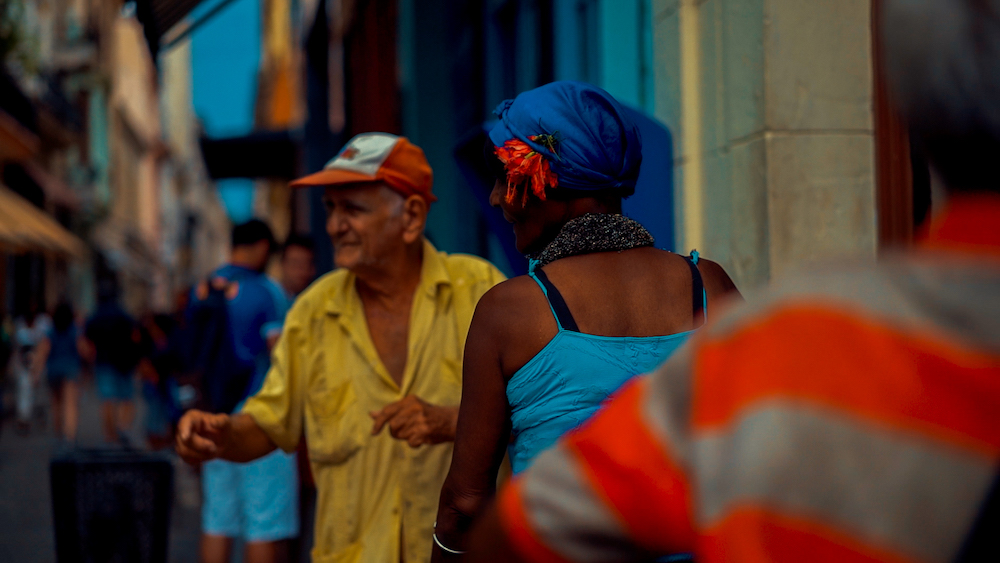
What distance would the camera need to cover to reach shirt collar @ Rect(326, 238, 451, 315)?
3.19 metres

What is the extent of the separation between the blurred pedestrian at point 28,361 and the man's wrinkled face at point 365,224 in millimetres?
11885

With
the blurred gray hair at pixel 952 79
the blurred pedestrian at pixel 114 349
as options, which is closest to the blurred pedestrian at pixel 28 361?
the blurred pedestrian at pixel 114 349

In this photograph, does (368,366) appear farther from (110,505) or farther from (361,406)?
(110,505)

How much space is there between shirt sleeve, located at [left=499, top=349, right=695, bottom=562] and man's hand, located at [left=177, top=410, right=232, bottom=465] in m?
2.03

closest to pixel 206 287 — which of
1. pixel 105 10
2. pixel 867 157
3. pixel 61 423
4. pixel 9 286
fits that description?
pixel 867 157

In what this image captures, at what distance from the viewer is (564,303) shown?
71.1 inches

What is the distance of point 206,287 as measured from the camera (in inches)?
221

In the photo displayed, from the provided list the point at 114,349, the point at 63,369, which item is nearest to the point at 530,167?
the point at 114,349

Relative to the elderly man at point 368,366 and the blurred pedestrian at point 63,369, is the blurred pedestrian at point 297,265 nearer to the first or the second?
the elderly man at point 368,366

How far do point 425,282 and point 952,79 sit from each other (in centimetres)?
247

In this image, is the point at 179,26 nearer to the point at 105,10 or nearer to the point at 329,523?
the point at 329,523

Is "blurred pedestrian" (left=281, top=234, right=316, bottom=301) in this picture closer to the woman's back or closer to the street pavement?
the street pavement

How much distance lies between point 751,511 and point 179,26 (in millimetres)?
7049

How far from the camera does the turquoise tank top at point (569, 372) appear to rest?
1.79 m
